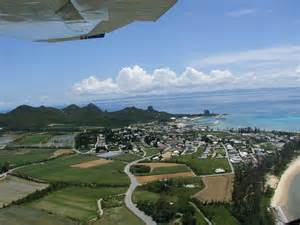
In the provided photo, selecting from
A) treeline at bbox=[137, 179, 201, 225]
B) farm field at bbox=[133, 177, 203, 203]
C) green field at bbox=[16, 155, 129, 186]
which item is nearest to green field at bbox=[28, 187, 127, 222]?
farm field at bbox=[133, 177, 203, 203]

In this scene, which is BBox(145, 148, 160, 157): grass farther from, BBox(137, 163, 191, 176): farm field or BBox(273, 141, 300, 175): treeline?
BBox(273, 141, 300, 175): treeline

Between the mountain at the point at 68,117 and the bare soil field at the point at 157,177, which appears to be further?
the mountain at the point at 68,117

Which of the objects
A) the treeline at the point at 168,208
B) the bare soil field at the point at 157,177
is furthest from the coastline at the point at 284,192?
the bare soil field at the point at 157,177

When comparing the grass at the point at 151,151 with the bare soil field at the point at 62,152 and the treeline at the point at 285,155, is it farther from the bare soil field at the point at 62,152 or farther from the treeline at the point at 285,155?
the treeline at the point at 285,155

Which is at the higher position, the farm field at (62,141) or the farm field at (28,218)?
the farm field at (62,141)

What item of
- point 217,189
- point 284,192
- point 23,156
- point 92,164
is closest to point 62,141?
point 23,156

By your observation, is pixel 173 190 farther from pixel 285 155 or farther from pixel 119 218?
pixel 285 155

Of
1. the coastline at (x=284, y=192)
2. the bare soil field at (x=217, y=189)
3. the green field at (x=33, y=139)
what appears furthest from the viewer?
the green field at (x=33, y=139)

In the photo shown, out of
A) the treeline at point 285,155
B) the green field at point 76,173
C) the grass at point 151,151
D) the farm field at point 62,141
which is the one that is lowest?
the treeline at point 285,155
